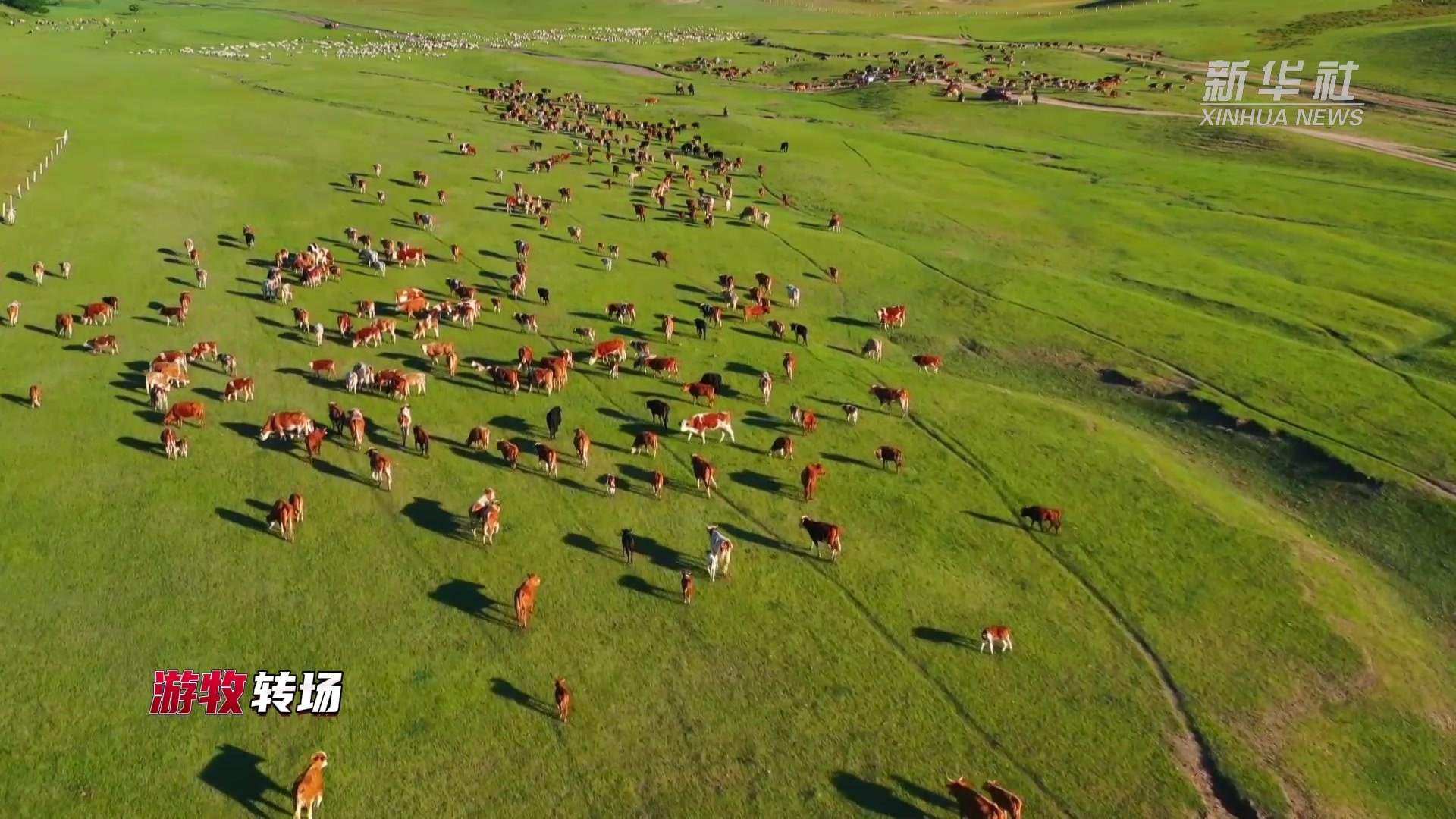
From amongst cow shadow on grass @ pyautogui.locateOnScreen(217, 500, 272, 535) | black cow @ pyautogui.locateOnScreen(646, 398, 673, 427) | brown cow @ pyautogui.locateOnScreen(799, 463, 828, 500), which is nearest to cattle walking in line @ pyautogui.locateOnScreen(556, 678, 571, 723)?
cow shadow on grass @ pyautogui.locateOnScreen(217, 500, 272, 535)

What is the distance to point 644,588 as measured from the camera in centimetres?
2208

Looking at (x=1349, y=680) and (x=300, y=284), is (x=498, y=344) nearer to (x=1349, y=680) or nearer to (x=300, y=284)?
(x=300, y=284)

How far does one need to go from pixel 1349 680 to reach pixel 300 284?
38.7 m

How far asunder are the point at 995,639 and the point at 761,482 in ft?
28.7

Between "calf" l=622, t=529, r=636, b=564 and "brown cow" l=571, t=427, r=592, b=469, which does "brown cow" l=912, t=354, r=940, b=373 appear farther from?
"calf" l=622, t=529, r=636, b=564

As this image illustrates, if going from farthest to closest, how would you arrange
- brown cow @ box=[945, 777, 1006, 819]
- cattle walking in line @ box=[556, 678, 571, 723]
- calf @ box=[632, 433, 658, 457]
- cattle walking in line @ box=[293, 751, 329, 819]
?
calf @ box=[632, 433, 658, 457] → cattle walking in line @ box=[556, 678, 571, 723] → brown cow @ box=[945, 777, 1006, 819] → cattle walking in line @ box=[293, 751, 329, 819]

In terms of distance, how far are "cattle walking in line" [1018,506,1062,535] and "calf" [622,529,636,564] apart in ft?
37.9

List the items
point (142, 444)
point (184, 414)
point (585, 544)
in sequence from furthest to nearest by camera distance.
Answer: point (184, 414)
point (142, 444)
point (585, 544)

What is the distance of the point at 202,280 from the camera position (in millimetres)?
37062

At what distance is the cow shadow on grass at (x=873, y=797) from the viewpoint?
16.9 metres

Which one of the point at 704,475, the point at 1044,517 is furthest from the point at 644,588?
the point at 1044,517

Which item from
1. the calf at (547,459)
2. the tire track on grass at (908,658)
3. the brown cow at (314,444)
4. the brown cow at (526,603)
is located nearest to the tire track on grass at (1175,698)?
the tire track on grass at (908,658)

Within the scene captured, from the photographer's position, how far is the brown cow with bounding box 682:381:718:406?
102 ft

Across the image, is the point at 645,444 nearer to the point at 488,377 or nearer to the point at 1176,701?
the point at 488,377
